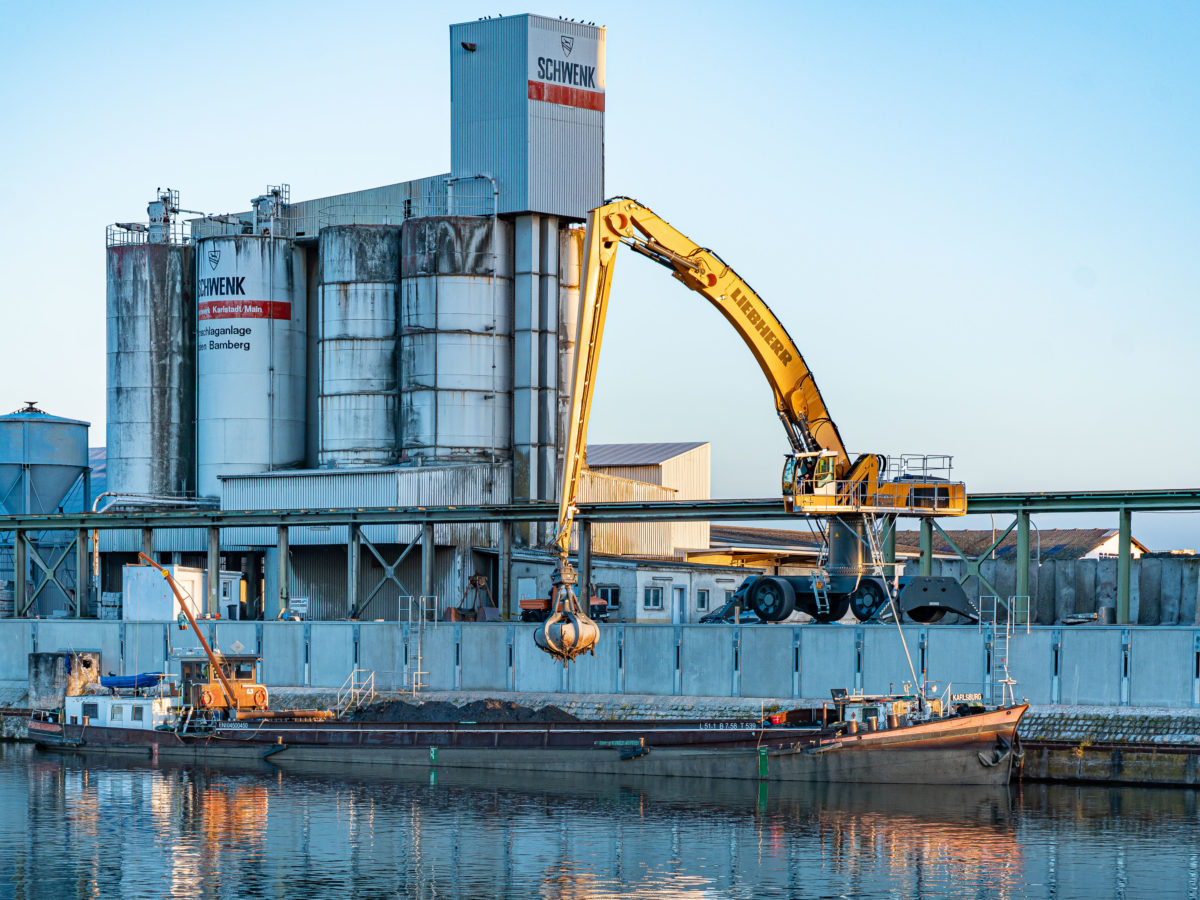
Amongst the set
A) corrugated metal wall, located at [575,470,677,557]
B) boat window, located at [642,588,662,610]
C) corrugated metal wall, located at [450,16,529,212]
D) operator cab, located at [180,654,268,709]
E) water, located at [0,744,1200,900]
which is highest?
corrugated metal wall, located at [450,16,529,212]

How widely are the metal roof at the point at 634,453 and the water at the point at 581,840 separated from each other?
41.6 metres

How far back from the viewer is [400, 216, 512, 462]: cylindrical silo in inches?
2936

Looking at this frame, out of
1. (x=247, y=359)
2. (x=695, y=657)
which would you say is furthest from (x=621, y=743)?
(x=247, y=359)

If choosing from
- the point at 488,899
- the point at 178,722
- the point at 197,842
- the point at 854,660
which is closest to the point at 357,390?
the point at 178,722

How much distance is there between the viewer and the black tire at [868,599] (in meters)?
51.7

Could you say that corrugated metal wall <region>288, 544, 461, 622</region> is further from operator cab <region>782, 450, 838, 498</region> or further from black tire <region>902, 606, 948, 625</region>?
black tire <region>902, 606, 948, 625</region>

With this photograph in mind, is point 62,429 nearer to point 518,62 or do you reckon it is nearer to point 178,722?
point 518,62

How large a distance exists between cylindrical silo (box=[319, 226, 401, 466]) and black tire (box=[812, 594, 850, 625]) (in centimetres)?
2927

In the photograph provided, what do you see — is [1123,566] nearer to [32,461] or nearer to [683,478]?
[683,478]

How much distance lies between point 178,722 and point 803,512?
833 inches

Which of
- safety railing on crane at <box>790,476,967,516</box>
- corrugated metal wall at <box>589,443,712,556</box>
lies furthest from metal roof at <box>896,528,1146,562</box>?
safety railing on crane at <box>790,476,967,516</box>

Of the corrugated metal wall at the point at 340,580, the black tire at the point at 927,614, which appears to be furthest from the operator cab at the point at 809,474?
the corrugated metal wall at the point at 340,580

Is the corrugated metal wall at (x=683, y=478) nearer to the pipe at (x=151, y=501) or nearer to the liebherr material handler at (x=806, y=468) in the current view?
the pipe at (x=151, y=501)

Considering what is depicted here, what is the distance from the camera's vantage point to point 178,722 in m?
52.0
